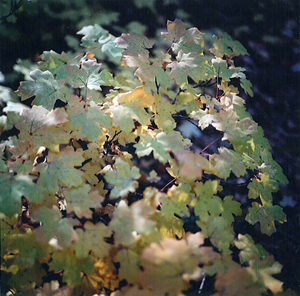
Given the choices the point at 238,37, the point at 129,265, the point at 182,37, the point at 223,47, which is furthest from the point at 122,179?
the point at 238,37

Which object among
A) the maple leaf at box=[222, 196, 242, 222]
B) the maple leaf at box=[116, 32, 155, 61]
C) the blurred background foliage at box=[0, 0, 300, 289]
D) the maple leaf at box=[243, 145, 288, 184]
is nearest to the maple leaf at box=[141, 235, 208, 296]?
the maple leaf at box=[222, 196, 242, 222]

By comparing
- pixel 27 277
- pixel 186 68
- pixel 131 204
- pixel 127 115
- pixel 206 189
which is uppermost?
pixel 186 68

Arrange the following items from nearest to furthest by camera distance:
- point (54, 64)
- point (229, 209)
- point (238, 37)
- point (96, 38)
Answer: point (229, 209), point (54, 64), point (96, 38), point (238, 37)

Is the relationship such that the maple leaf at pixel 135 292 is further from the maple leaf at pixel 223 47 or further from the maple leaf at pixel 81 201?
the maple leaf at pixel 223 47

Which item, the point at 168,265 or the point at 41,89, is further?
the point at 41,89

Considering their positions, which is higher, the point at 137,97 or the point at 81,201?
the point at 137,97

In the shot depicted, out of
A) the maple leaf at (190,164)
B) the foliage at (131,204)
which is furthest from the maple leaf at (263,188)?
the maple leaf at (190,164)

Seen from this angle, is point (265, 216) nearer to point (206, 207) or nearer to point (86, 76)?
point (206, 207)
